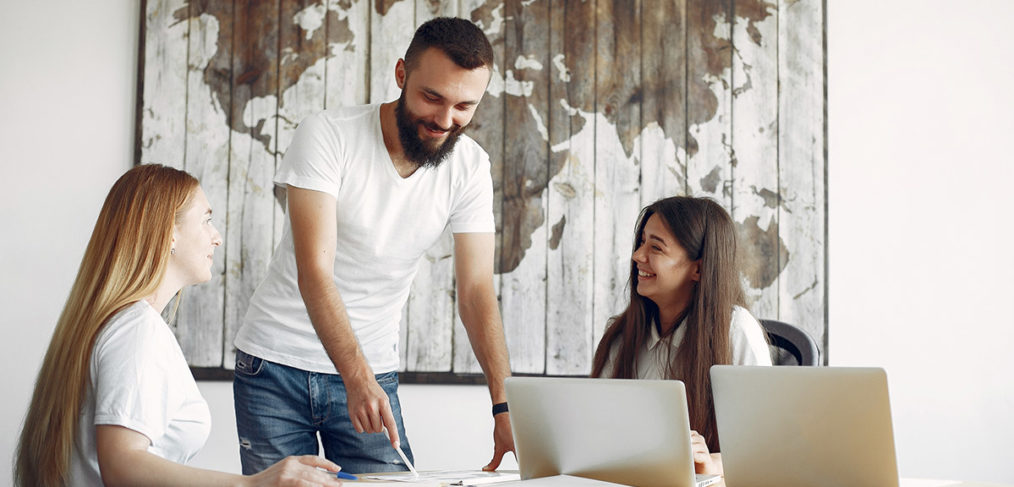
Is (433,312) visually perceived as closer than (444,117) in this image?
No

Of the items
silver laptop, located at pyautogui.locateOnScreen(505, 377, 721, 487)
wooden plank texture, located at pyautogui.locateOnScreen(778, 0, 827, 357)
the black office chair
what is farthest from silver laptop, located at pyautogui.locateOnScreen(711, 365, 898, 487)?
wooden plank texture, located at pyautogui.locateOnScreen(778, 0, 827, 357)

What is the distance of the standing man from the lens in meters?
1.81

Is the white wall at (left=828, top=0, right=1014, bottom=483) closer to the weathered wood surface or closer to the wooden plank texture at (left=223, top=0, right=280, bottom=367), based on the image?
the weathered wood surface

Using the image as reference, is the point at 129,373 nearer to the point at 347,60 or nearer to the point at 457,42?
the point at 457,42

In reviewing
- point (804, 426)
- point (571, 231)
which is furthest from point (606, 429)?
point (571, 231)

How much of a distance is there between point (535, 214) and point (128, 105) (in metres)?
1.34

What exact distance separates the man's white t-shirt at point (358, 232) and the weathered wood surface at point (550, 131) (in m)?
0.69

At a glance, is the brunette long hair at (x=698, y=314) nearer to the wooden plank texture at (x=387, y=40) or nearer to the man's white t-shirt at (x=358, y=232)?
the man's white t-shirt at (x=358, y=232)

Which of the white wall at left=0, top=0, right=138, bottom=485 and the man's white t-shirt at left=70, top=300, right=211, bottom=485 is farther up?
the white wall at left=0, top=0, right=138, bottom=485

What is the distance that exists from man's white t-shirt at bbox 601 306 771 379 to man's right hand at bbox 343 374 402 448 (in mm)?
646

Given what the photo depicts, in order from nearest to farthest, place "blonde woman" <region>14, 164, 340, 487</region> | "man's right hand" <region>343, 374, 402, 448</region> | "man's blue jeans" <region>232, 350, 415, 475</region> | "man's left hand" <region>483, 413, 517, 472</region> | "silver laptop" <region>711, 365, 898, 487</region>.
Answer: "silver laptop" <region>711, 365, 898, 487</region>
"blonde woman" <region>14, 164, 340, 487</region>
"man's right hand" <region>343, 374, 402, 448</region>
"man's left hand" <region>483, 413, 517, 472</region>
"man's blue jeans" <region>232, 350, 415, 475</region>

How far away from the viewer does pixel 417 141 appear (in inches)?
74.6

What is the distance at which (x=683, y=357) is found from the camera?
73.0 inches

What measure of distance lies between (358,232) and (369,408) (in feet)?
1.55
